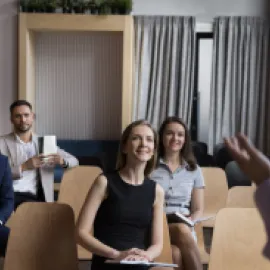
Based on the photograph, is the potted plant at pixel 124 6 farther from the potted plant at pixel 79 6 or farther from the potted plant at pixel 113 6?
the potted plant at pixel 79 6

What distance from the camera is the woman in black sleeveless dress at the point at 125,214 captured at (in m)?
3.00

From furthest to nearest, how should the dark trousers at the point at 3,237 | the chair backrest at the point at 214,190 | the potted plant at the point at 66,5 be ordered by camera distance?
the potted plant at the point at 66,5, the chair backrest at the point at 214,190, the dark trousers at the point at 3,237

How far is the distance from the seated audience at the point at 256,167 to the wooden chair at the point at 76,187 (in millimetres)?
3563

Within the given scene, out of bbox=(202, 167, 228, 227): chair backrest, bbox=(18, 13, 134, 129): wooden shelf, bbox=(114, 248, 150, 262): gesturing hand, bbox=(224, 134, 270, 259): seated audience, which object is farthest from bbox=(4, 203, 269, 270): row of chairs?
bbox=(18, 13, 134, 129): wooden shelf

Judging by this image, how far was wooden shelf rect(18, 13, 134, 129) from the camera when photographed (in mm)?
8492

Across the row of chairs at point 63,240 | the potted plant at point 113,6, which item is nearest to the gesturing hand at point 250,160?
the row of chairs at point 63,240

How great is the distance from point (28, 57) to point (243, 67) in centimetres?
315

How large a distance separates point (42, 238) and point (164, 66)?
19.6 feet

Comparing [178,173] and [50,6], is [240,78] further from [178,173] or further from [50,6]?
[178,173]

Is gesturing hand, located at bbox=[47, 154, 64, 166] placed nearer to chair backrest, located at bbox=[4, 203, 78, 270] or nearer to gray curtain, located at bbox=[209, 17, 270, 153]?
chair backrest, located at bbox=[4, 203, 78, 270]

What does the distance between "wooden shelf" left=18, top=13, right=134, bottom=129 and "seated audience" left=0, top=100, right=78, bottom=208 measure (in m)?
3.57

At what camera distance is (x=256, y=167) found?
0.83 meters

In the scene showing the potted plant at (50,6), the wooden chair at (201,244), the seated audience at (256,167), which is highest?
the potted plant at (50,6)

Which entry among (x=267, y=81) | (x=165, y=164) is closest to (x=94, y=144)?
(x=267, y=81)
